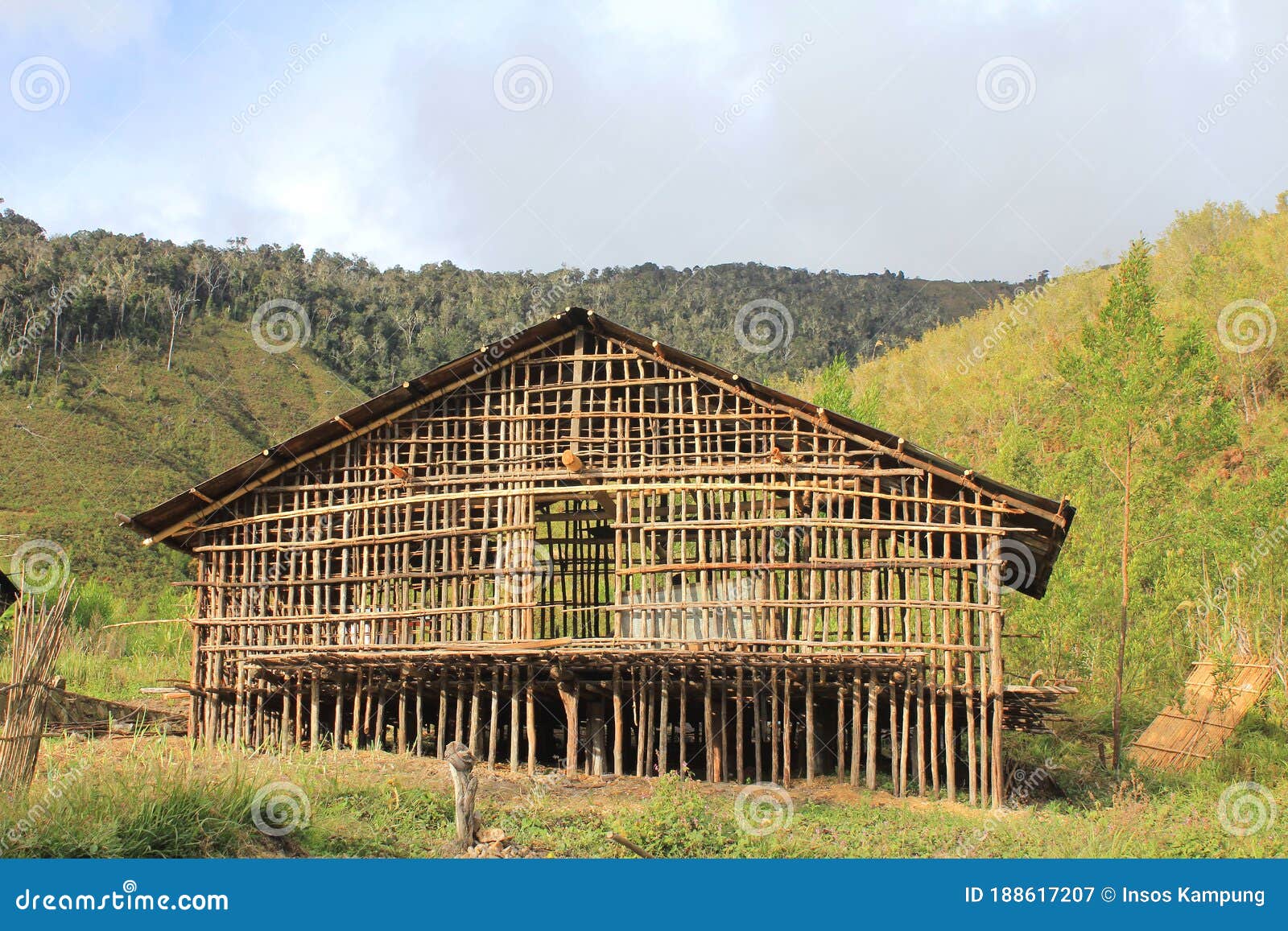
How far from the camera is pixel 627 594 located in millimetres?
17203

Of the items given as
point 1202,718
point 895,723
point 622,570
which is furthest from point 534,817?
point 1202,718

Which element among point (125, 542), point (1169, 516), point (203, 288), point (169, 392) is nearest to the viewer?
point (1169, 516)

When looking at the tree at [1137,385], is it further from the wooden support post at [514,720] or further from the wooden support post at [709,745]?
the wooden support post at [514,720]

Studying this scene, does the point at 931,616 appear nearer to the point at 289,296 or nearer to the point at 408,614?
the point at 408,614

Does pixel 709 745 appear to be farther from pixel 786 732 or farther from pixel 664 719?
pixel 786 732

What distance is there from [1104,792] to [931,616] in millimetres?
3961

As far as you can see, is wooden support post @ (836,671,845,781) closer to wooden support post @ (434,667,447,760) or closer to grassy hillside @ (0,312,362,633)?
wooden support post @ (434,667,447,760)

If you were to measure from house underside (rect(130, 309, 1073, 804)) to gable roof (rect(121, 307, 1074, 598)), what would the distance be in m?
0.05

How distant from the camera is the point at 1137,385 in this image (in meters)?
20.1

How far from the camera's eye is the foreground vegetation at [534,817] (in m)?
9.97

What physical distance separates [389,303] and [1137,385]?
5013 centimetres

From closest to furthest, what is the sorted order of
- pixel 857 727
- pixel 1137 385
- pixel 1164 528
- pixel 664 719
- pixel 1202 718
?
pixel 857 727
pixel 664 719
pixel 1137 385
pixel 1202 718
pixel 1164 528

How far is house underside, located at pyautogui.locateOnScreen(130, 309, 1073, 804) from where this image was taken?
53.8ft

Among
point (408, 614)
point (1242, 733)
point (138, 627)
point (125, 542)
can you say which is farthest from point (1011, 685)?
point (125, 542)
